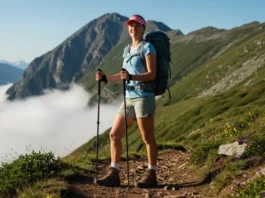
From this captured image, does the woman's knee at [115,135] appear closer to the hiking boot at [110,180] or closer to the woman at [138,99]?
the woman at [138,99]

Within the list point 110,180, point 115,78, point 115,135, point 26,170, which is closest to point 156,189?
point 110,180

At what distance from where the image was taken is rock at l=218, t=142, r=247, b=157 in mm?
8695

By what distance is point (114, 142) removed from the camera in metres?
9.05

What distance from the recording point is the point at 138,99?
8555mm

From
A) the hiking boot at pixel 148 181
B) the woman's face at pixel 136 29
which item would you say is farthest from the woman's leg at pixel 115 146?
the woman's face at pixel 136 29

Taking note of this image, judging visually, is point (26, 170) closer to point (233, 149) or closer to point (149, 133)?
point (149, 133)

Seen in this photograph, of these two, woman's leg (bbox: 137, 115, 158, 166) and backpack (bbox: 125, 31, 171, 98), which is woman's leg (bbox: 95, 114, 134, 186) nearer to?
woman's leg (bbox: 137, 115, 158, 166)

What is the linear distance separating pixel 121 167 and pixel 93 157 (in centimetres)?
123

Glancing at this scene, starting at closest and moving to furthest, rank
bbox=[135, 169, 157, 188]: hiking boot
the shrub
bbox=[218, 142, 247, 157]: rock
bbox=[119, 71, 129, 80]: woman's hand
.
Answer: bbox=[119, 71, 129, 80]: woman's hand
the shrub
bbox=[218, 142, 247, 157]: rock
bbox=[135, 169, 157, 188]: hiking boot

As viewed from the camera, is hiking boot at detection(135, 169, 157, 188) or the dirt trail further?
hiking boot at detection(135, 169, 157, 188)

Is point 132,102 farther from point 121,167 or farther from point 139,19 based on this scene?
point 121,167

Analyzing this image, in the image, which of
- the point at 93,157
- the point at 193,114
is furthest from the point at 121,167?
the point at 193,114

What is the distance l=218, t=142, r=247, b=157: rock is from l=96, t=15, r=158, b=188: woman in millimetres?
1913

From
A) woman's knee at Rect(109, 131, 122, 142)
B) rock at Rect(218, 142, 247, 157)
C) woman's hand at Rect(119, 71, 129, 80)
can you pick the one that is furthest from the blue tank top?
rock at Rect(218, 142, 247, 157)
